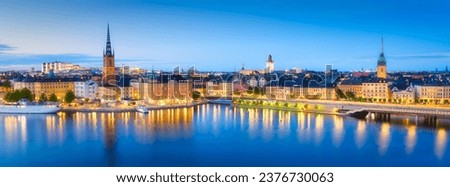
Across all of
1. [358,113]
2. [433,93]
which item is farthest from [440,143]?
[433,93]

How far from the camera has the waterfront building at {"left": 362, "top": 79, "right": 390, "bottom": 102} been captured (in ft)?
32.2

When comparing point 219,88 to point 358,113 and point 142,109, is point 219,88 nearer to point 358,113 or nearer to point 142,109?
point 142,109

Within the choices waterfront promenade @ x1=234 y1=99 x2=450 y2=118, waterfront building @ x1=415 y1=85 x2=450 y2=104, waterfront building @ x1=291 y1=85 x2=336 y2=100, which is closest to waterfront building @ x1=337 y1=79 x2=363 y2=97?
waterfront building @ x1=291 y1=85 x2=336 y2=100

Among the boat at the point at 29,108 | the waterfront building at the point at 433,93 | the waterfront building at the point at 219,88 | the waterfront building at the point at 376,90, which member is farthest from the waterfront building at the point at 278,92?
the boat at the point at 29,108

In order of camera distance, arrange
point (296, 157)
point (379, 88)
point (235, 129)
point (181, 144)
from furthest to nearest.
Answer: point (379, 88)
point (235, 129)
point (181, 144)
point (296, 157)

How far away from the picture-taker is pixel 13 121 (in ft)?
20.6

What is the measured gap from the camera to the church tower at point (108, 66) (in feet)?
31.6

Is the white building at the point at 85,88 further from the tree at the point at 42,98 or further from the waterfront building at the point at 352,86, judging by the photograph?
the waterfront building at the point at 352,86

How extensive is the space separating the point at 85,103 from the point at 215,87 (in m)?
4.14

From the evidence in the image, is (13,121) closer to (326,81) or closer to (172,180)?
(172,180)

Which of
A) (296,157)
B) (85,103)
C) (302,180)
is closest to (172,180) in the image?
(302,180)

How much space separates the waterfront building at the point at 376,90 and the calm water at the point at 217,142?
335 cm

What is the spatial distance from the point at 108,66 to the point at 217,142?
5.68m

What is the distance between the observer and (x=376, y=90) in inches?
392
